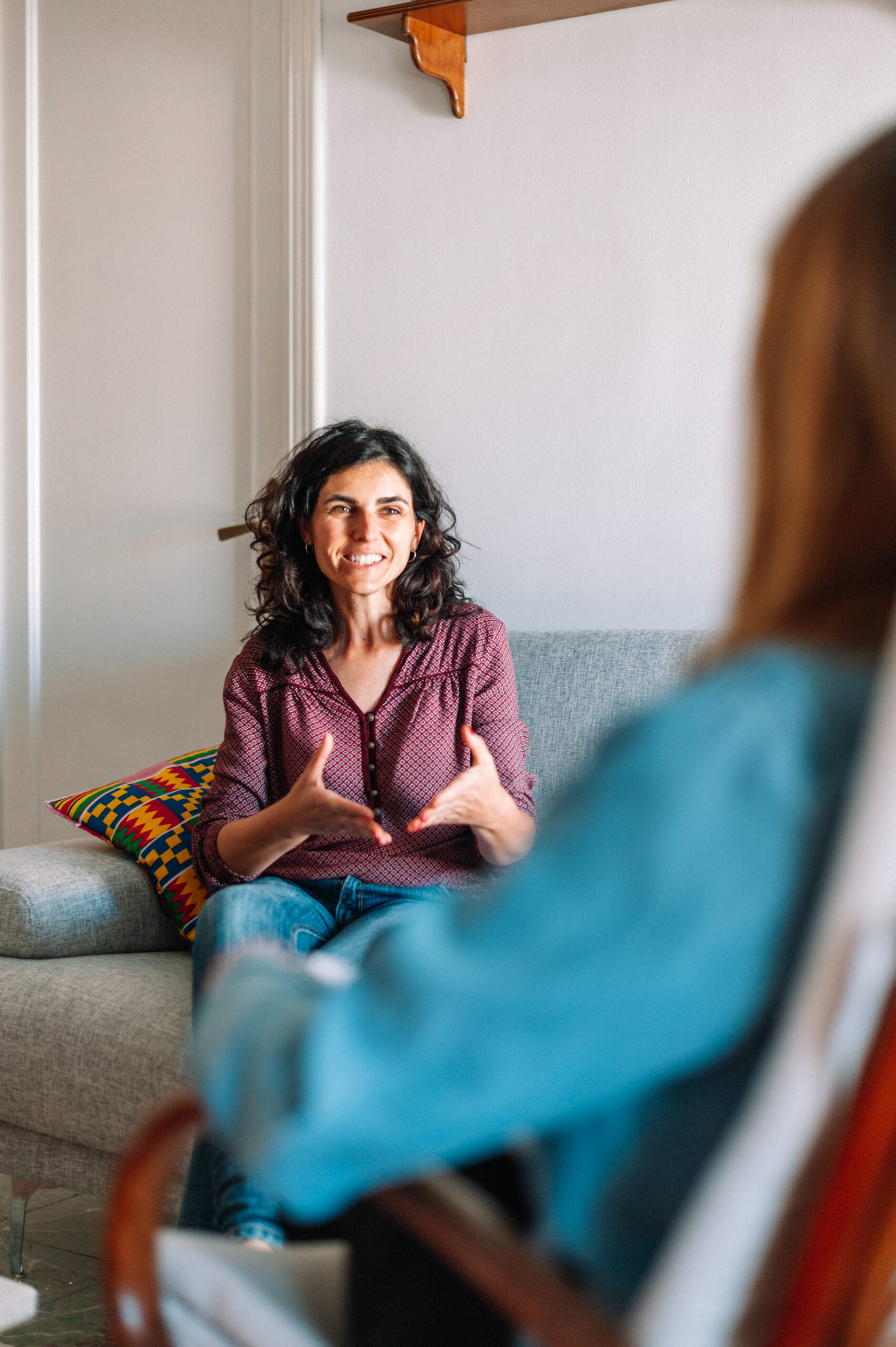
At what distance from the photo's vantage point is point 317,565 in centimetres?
217

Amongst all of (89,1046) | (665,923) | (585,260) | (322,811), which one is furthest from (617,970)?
(585,260)

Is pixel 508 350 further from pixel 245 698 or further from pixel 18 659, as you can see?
pixel 18 659

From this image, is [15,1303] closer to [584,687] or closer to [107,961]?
[107,961]

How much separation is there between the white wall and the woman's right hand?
80cm

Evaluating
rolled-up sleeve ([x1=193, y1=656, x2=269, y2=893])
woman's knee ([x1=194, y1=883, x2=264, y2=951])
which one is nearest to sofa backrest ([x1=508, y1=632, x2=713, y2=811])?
rolled-up sleeve ([x1=193, y1=656, x2=269, y2=893])

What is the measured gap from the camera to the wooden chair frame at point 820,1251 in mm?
601

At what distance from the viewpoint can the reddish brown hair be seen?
642 millimetres

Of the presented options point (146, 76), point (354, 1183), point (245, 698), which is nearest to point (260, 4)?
point (146, 76)

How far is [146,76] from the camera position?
117 inches

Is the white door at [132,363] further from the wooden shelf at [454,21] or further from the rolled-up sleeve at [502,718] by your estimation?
the rolled-up sleeve at [502,718]

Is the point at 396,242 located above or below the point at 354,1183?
above

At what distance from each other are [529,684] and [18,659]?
166 cm

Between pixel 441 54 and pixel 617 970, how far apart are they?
2270 millimetres

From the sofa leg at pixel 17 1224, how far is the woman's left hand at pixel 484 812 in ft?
2.64
